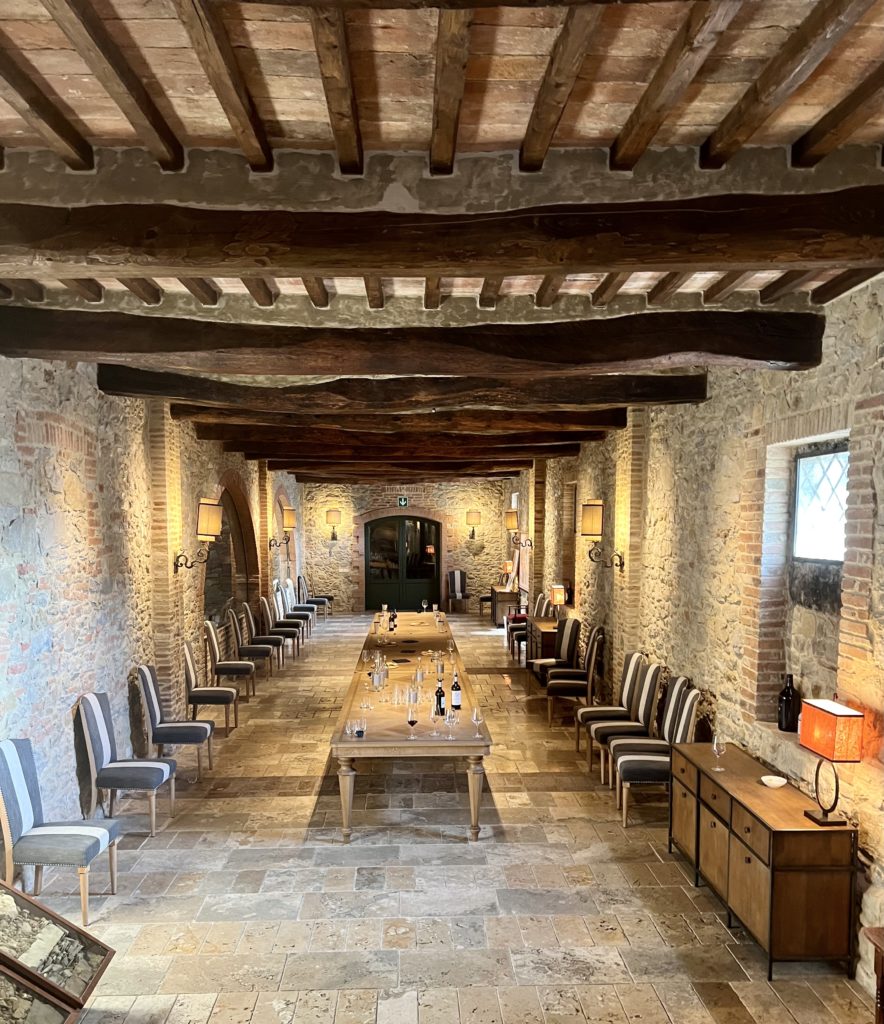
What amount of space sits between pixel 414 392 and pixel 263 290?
183 centimetres

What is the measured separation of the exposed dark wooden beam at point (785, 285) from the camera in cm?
378

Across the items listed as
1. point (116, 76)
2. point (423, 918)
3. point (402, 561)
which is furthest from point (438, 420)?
point (402, 561)

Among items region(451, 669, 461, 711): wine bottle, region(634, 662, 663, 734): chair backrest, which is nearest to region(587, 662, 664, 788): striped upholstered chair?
region(634, 662, 663, 734): chair backrest

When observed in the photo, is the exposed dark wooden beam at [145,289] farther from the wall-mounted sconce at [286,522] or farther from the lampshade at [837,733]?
the wall-mounted sconce at [286,522]

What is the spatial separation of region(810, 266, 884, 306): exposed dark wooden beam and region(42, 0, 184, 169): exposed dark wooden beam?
10.0 feet

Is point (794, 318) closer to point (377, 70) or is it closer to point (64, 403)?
point (377, 70)

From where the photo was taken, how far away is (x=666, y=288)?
3.96 m

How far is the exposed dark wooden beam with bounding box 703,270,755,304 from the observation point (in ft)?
12.5

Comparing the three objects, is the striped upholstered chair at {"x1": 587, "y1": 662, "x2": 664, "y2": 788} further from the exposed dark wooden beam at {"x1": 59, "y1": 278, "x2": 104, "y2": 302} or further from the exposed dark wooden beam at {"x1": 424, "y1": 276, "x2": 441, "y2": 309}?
the exposed dark wooden beam at {"x1": 59, "y1": 278, "x2": 104, "y2": 302}

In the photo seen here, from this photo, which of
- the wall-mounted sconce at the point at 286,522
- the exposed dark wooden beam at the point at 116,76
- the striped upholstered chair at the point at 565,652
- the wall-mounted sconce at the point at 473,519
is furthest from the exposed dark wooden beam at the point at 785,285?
the wall-mounted sconce at the point at 473,519

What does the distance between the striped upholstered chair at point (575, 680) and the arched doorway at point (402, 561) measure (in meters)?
9.08

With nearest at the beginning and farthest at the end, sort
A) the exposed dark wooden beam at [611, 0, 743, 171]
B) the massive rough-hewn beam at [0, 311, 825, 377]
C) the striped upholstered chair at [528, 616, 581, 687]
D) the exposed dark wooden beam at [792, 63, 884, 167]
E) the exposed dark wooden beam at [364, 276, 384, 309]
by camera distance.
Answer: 1. the exposed dark wooden beam at [611, 0, 743, 171]
2. the exposed dark wooden beam at [792, 63, 884, 167]
3. the exposed dark wooden beam at [364, 276, 384, 309]
4. the massive rough-hewn beam at [0, 311, 825, 377]
5. the striped upholstered chair at [528, 616, 581, 687]

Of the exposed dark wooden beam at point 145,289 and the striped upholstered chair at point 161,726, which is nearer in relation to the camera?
the exposed dark wooden beam at point 145,289

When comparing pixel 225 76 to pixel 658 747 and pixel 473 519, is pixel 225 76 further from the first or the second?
pixel 473 519
